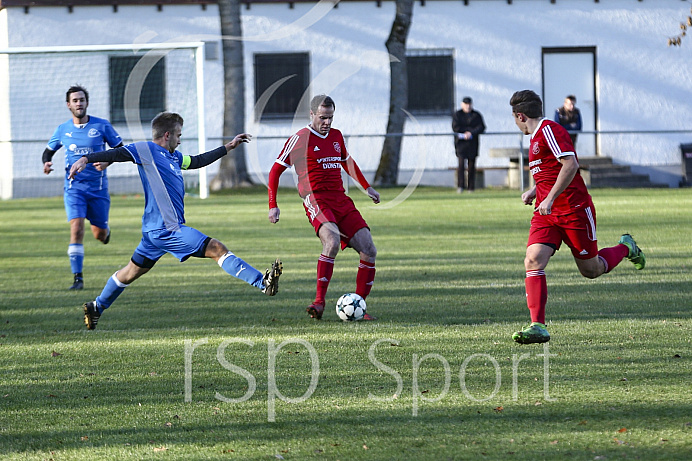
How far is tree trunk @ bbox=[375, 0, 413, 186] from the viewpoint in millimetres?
25422

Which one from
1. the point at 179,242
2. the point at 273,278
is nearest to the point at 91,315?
the point at 179,242

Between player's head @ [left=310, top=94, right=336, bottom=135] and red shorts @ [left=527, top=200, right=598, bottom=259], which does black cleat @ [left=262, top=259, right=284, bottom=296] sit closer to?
player's head @ [left=310, top=94, right=336, bottom=135]

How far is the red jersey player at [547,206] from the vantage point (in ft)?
21.6

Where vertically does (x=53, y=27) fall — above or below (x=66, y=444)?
above

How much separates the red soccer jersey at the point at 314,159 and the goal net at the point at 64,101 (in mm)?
15464

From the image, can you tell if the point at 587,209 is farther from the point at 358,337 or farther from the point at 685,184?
the point at 685,184

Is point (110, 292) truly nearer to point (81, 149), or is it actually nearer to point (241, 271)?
point (241, 271)

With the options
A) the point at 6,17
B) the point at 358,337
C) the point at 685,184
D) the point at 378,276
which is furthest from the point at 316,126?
the point at 6,17

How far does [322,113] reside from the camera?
27.0 feet

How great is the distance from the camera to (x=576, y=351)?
6473 millimetres

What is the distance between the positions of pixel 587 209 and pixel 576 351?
3.33 feet

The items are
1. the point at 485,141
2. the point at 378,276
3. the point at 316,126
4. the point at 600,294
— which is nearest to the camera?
the point at 316,126

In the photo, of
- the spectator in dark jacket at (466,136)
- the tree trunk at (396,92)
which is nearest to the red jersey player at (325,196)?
the spectator in dark jacket at (466,136)

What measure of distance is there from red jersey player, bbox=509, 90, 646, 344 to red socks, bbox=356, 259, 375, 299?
1.84m
